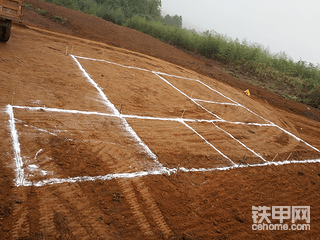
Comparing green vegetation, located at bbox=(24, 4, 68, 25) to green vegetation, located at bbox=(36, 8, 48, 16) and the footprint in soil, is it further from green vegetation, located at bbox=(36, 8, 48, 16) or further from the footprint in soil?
the footprint in soil

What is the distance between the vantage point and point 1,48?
6.87 meters

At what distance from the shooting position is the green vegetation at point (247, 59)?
1630 cm

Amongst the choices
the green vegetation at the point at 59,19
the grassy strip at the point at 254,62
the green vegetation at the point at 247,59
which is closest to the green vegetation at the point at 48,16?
the green vegetation at the point at 59,19

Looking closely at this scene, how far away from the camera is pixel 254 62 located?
59.8 feet

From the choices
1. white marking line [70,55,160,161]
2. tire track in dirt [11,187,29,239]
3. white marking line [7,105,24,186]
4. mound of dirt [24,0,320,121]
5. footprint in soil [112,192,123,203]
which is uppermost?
mound of dirt [24,0,320,121]

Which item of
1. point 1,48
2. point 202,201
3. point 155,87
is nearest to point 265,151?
point 202,201

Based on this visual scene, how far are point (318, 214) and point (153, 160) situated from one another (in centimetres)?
361

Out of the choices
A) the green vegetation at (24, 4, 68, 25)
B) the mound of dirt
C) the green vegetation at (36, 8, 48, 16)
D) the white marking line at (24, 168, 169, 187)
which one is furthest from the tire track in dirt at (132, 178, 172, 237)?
the green vegetation at (36, 8, 48, 16)

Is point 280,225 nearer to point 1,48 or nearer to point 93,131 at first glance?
point 93,131

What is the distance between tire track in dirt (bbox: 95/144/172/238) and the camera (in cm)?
312

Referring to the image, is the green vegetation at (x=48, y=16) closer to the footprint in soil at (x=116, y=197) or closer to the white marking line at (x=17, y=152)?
the white marking line at (x=17, y=152)

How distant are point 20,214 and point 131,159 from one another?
203 centimetres

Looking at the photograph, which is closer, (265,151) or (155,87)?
(265,151)

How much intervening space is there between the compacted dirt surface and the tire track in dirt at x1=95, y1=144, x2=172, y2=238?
17 millimetres
